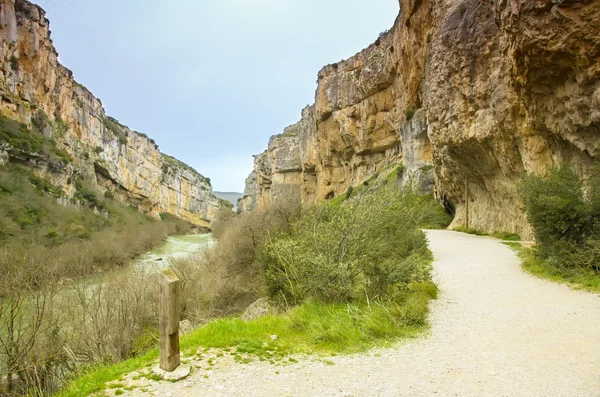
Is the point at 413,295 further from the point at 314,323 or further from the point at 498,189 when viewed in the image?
the point at 498,189

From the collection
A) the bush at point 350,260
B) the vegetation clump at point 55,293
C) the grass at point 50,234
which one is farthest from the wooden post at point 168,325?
the grass at point 50,234

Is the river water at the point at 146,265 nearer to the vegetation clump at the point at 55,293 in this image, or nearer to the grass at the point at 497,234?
the vegetation clump at the point at 55,293

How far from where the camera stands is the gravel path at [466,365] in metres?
3.69

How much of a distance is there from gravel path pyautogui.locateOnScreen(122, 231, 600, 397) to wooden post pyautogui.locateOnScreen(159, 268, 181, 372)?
32cm

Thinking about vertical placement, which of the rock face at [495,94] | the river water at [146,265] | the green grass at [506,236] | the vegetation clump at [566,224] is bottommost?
the river water at [146,265]

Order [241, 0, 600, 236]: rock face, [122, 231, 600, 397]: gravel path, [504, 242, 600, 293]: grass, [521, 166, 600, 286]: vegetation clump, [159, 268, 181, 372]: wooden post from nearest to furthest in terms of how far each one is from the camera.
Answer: [122, 231, 600, 397]: gravel path < [159, 268, 181, 372]: wooden post < [504, 242, 600, 293]: grass < [521, 166, 600, 286]: vegetation clump < [241, 0, 600, 236]: rock face

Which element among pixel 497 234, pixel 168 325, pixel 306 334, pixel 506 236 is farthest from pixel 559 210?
pixel 168 325

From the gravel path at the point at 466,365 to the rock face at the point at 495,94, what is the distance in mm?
6625

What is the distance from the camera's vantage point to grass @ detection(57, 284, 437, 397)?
4.86m

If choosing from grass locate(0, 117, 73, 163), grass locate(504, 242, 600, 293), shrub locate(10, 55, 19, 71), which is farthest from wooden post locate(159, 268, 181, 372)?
shrub locate(10, 55, 19, 71)

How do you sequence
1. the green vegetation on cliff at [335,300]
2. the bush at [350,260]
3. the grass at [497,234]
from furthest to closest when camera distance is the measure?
1. the grass at [497,234]
2. the bush at [350,260]
3. the green vegetation on cliff at [335,300]

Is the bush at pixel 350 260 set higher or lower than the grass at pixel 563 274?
higher

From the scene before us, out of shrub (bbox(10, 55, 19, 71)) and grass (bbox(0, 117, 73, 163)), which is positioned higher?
shrub (bbox(10, 55, 19, 71))

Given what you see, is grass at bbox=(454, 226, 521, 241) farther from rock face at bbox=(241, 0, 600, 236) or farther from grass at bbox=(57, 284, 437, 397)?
grass at bbox=(57, 284, 437, 397)
